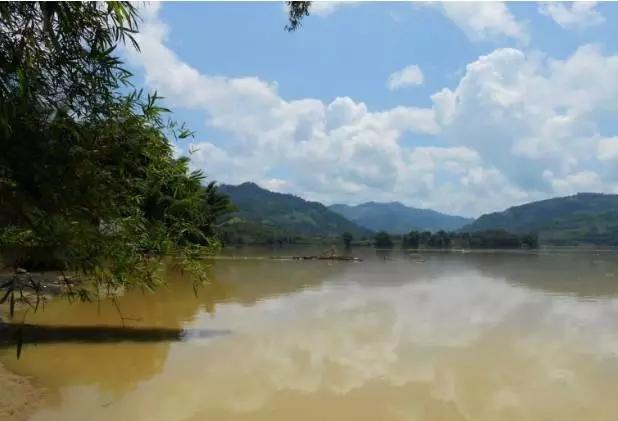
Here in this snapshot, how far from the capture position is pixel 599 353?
48.9 feet

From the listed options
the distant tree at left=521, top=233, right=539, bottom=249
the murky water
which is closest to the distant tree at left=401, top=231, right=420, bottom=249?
the distant tree at left=521, top=233, right=539, bottom=249

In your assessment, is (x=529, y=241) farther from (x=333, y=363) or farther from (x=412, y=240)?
(x=333, y=363)

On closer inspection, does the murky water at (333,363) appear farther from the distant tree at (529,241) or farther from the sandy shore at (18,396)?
the distant tree at (529,241)

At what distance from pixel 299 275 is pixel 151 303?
1910 centimetres

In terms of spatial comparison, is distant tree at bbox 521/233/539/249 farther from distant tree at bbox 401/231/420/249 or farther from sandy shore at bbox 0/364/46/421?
sandy shore at bbox 0/364/46/421

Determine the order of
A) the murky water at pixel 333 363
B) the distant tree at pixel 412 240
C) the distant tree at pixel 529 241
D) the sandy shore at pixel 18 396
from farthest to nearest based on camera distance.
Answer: the distant tree at pixel 529 241 → the distant tree at pixel 412 240 → the murky water at pixel 333 363 → the sandy shore at pixel 18 396

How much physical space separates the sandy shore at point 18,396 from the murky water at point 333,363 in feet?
0.74

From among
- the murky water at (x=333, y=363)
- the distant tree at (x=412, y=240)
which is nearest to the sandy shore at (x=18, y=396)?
the murky water at (x=333, y=363)

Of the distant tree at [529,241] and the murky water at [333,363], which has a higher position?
the distant tree at [529,241]

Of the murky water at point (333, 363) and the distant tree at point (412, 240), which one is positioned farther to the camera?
the distant tree at point (412, 240)

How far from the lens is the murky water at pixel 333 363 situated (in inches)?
376

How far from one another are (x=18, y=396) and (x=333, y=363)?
22.1ft

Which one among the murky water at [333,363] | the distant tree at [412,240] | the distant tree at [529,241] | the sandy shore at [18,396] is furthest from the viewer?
the distant tree at [529,241]

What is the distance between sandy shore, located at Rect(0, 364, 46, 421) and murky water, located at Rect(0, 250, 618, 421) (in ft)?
0.74
